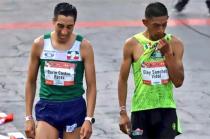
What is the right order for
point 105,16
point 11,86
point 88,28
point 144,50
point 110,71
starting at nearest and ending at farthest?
point 144,50, point 11,86, point 110,71, point 88,28, point 105,16

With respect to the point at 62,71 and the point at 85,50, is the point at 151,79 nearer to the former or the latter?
the point at 85,50

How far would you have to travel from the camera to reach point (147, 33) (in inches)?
293

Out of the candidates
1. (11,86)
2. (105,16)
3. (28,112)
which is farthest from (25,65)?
(28,112)

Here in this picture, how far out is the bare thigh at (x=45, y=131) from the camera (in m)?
7.25

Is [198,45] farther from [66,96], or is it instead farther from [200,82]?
[66,96]

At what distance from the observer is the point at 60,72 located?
7340 millimetres

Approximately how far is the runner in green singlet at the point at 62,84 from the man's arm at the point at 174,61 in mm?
759

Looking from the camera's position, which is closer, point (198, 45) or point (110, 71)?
point (110, 71)

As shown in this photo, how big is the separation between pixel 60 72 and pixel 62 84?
5.0 inches

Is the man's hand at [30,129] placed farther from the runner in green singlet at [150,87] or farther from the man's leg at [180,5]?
the man's leg at [180,5]

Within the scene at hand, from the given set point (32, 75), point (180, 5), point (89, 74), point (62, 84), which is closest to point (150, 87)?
point (89, 74)

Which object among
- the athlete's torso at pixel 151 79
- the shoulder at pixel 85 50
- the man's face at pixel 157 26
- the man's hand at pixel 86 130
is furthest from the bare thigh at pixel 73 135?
the man's face at pixel 157 26

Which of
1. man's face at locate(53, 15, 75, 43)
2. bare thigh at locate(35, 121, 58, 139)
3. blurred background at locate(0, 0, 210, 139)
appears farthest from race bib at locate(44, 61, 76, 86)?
blurred background at locate(0, 0, 210, 139)

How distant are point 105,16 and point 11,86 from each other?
6.31m
